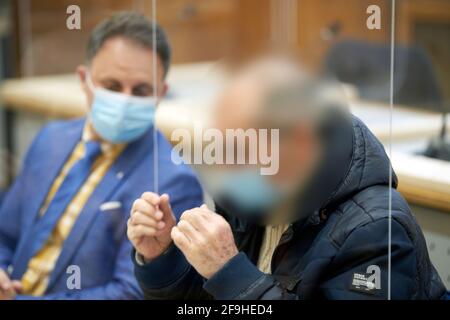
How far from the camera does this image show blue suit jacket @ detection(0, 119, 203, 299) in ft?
5.29

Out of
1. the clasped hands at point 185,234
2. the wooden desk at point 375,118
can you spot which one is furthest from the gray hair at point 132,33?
the clasped hands at point 185,234

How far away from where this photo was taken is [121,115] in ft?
5.59

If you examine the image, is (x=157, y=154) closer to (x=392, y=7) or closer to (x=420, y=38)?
(x=392, y=7)

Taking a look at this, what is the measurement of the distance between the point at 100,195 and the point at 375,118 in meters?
0.62

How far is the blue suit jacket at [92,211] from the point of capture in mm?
1611

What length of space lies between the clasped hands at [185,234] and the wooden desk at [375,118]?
173 mm

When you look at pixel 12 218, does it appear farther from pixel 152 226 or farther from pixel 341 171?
pixel 341 171

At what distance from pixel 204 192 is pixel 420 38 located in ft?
7.51

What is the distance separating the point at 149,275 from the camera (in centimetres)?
147

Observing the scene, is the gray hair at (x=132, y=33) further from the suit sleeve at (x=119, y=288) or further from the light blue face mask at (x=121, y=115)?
the suit sleeve at (x=119, y=288)

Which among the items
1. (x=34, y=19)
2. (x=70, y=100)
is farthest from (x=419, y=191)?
(x=34, y=19)

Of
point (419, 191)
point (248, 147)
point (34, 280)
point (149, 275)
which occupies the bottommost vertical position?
point (34, 280)

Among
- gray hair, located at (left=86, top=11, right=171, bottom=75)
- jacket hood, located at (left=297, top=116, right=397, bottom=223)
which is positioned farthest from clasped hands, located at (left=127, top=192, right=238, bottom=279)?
gray hair, located at (left=86, top=11, right=171, bottom=75)

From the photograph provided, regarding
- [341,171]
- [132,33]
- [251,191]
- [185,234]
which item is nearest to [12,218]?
[132,33]
